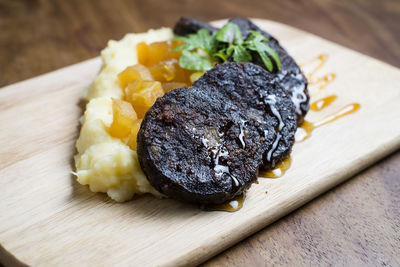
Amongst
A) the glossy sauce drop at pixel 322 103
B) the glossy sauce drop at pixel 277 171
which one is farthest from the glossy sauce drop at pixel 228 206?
the glossy sauce drop at pixel 322 103

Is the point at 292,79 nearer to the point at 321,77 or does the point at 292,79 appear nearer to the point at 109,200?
the point at 321,77

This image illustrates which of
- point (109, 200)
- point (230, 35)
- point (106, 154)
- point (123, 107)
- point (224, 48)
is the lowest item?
point (109, 200)

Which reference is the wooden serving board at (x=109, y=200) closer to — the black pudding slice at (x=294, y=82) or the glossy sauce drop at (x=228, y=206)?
the glossy sauce drop at (x=228, y=206)

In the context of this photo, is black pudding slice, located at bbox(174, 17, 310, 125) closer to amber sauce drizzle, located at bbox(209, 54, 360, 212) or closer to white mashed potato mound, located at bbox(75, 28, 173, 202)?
amber sauce drizzle, located at bbox(209, 54, 360, 212)

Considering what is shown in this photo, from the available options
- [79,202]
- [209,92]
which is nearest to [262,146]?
[209,92]

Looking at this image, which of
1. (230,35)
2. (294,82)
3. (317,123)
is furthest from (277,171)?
(230,35)

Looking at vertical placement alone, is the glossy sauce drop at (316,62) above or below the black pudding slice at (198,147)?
below

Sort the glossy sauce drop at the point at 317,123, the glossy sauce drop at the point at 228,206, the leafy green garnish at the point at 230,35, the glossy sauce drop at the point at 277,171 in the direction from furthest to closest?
the leafy green garnish at the point at 230,35
the glossy sauce drop at the point at 317,123
the glossy sauce drop at the point at 277,171
the glossy sauce drop at the point at 228,206
